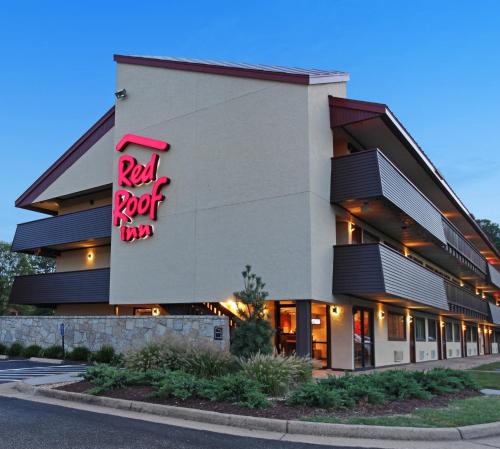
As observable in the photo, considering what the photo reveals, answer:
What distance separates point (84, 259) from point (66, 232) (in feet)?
7.43

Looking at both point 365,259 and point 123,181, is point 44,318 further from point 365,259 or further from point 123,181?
point 365,259

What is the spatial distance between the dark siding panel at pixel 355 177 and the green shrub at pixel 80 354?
11.2 m

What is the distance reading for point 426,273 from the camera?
78.0ft

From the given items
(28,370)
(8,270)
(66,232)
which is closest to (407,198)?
(28,370)

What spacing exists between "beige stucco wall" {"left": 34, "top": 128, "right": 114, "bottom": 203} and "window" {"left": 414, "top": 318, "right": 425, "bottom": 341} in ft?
58.6

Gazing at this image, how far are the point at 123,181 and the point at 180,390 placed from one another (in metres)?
15.5

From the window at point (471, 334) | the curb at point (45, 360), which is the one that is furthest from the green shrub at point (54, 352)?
the window at point (471, 334)

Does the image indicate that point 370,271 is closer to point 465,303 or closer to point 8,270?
point 465,303

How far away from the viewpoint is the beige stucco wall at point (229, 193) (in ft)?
59.7

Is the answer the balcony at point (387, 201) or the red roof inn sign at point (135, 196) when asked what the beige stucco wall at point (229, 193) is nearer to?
the red roof inn sign at point (135, 196)

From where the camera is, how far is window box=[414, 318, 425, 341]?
95.6ft

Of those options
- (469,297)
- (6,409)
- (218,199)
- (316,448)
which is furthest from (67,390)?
(469,297)

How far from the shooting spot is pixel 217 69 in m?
21.1

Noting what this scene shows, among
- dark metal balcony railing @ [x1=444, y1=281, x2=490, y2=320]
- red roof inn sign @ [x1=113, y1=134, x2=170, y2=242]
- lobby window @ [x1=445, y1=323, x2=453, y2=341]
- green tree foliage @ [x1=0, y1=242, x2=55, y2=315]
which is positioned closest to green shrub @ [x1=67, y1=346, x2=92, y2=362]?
red roof inn sign @ [x1=113, y1=134, x2=170, y2=242]
